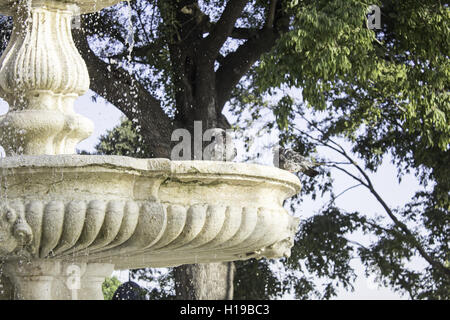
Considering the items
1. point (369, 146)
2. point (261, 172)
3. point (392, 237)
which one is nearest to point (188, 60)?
point (369, 146)

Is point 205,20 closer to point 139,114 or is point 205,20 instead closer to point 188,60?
point 188,60

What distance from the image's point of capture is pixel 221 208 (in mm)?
4301

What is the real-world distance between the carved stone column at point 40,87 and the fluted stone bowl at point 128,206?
838mm

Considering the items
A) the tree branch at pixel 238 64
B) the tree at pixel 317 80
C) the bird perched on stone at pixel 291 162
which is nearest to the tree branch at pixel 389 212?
the tree at pixel 317 80

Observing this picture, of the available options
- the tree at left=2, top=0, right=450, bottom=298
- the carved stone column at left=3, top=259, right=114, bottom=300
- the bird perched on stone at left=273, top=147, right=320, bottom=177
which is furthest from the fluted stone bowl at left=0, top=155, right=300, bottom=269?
the tree at left=2, top=0, right=450, bottom=298

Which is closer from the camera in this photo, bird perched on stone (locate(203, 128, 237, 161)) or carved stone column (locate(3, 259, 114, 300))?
carved stone column (locate(3, 259, 114, 300))

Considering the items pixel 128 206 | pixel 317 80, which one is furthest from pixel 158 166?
pixel 317 80

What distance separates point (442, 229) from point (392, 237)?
0.88 metres

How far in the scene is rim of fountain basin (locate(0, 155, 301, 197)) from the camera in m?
4.03

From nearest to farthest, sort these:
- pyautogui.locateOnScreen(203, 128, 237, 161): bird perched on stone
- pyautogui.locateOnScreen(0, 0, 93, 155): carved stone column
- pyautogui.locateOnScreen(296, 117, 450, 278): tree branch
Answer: pyautogui.locateOnScreen(0, 0, 93, 155): carved stone column, pyautogui.locateOnScreen(203, 128, 237, 161): bird perched on stone, pyautogui.locateOnScreen(296, 117, 450, 278): tree branch

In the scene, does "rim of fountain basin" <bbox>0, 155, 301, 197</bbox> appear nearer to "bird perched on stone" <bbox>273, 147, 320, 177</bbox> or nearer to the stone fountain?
the stone fountain

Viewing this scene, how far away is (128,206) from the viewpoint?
414 centimetres

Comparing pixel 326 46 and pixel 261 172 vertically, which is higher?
pixel 326 46

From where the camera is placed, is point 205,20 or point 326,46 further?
point 205,20
